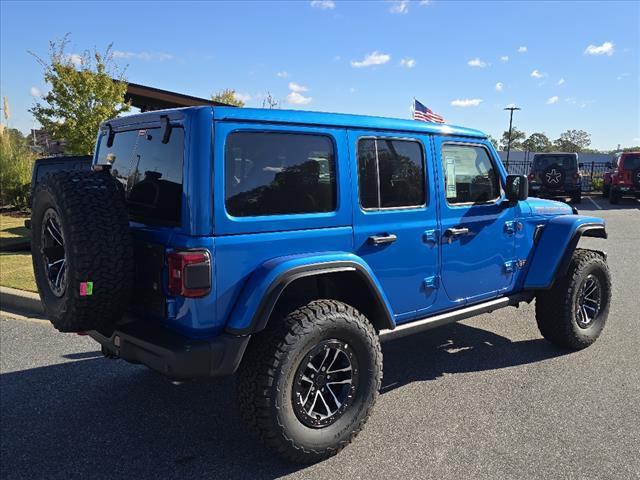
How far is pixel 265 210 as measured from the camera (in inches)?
108

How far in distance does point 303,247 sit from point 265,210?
307 mm

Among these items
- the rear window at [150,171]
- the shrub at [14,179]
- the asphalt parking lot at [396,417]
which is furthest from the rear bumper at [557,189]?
the rear window at [150,171]

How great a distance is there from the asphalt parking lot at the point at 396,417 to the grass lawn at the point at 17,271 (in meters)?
1.61

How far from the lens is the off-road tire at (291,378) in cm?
263

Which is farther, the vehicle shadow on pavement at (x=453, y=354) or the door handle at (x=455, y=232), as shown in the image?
the vehicle shadow on pavement at (x=453, y=354)

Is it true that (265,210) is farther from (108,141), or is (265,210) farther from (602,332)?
(602,332)

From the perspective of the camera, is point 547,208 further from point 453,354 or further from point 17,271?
point 17,271

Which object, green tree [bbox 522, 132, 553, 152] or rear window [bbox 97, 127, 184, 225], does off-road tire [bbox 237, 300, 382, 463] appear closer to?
rear window [bbox 97, 127, 184, 225]

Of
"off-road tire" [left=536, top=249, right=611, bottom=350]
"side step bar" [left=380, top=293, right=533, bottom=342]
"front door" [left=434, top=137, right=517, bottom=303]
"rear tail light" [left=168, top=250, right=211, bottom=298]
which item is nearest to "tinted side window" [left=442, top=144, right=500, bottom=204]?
"front door" [left=434, top=137, right=517, bottom=303]

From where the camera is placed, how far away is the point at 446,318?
12.0ft

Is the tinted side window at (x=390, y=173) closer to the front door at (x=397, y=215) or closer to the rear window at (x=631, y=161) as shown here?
the front door at (x=397, y=215)

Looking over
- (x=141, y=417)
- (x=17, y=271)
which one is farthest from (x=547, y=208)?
(x=17, y=271)

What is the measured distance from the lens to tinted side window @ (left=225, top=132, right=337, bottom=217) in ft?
8.71

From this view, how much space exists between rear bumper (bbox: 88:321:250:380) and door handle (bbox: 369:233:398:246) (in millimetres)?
1016
